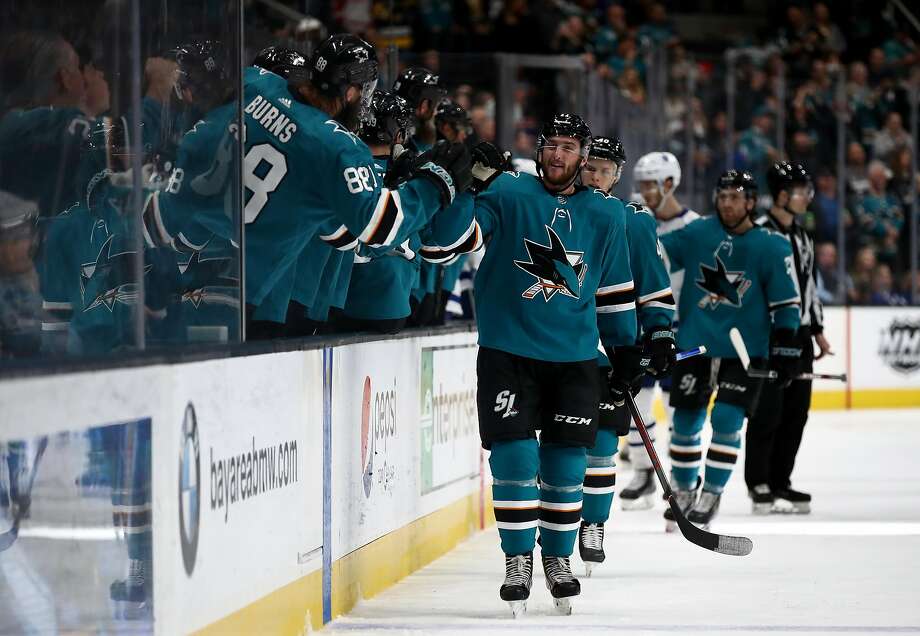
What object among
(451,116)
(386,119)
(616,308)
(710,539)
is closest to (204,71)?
(616,308)

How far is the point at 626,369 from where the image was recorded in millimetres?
5258

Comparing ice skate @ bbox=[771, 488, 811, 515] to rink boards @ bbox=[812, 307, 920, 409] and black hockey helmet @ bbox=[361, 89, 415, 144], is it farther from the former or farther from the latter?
rink boards @ bbox=[812, 307, 920, 409]

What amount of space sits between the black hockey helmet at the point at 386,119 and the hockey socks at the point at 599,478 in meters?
1.30

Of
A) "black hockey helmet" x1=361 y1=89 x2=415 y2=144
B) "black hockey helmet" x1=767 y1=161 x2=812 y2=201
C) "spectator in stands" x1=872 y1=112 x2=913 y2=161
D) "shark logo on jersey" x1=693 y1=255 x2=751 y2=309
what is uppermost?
"spectator in stands" x1=872 y1=112 x2=913 y2=161

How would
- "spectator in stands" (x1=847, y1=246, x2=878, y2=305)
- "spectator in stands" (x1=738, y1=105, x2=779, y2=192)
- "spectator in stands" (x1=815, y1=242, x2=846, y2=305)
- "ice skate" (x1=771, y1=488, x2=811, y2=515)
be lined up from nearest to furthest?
"ice skate" (x1=771, y1=488, x2=811, y2=515) → "spectator in stands" (x1=738, y1=105, x2=779, y2=192) → "spectator in stands" (x1=815, y1=242, x2=846, y2=305) → "spectator in stands" (x1=847, y1=246, x2=878, y2=305)

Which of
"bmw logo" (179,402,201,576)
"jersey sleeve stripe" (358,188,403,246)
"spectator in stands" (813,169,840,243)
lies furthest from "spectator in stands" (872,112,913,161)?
"bmw logo" (179,402,201,576)

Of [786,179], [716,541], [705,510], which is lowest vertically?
[705,510]

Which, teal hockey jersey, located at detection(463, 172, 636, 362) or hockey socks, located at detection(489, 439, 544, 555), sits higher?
teal hockey jersey, located at detection(463, 172, 636, 362)

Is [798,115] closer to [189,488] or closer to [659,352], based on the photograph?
[659,352]

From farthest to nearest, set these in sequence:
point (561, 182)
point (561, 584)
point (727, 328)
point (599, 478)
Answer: point (727, 328)
point (599, 478)
point (561, 182)
point (561, 584)

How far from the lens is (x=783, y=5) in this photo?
628 inches

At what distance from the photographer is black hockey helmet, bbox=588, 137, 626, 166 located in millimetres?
5996

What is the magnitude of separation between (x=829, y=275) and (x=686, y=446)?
265 inches

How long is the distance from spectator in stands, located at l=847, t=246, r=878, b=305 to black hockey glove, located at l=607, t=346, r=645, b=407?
8.37 metres
